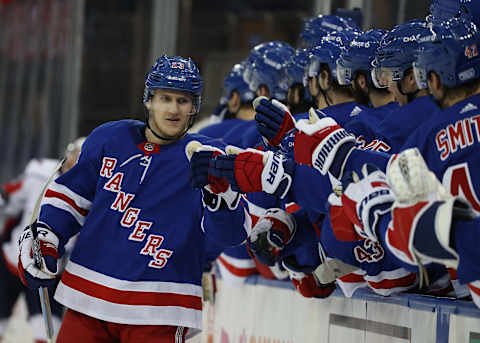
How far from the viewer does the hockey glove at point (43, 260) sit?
284 cm

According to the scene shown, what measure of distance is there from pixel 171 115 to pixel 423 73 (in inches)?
37.0

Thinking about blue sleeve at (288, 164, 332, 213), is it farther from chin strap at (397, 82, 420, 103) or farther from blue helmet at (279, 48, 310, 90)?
blue helmet at (279, 48, 310, 90)

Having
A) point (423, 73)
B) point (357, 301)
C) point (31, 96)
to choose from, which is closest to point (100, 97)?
point (31, 96)

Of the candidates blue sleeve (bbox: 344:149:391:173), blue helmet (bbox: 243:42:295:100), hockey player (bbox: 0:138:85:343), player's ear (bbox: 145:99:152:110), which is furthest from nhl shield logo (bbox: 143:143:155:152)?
hockey player (bbox: 0:138:85:343)

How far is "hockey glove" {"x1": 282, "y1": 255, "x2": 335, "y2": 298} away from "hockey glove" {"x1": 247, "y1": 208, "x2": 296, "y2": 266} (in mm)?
73

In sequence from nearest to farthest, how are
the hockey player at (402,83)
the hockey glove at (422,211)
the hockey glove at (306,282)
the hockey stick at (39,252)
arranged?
the hockey glove at (422,211) → the hockey player at (402,83) → the hockey stick at (39,252) → the hockey glove at (306,282)

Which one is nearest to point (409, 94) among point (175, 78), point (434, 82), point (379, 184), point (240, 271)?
point (434, 82)

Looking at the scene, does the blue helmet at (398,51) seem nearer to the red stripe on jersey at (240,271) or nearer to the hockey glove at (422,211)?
the hockey glove at (422,211)

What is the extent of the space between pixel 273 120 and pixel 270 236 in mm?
710

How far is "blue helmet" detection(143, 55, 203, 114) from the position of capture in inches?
114

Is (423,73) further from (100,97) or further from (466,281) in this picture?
(100,97)

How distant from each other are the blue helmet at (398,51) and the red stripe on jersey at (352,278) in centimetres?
65

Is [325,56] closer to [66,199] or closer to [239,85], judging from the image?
[66,199]

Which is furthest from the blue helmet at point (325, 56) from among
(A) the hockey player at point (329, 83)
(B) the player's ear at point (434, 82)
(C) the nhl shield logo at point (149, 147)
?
(B) the player's ear at point (434, 82)
